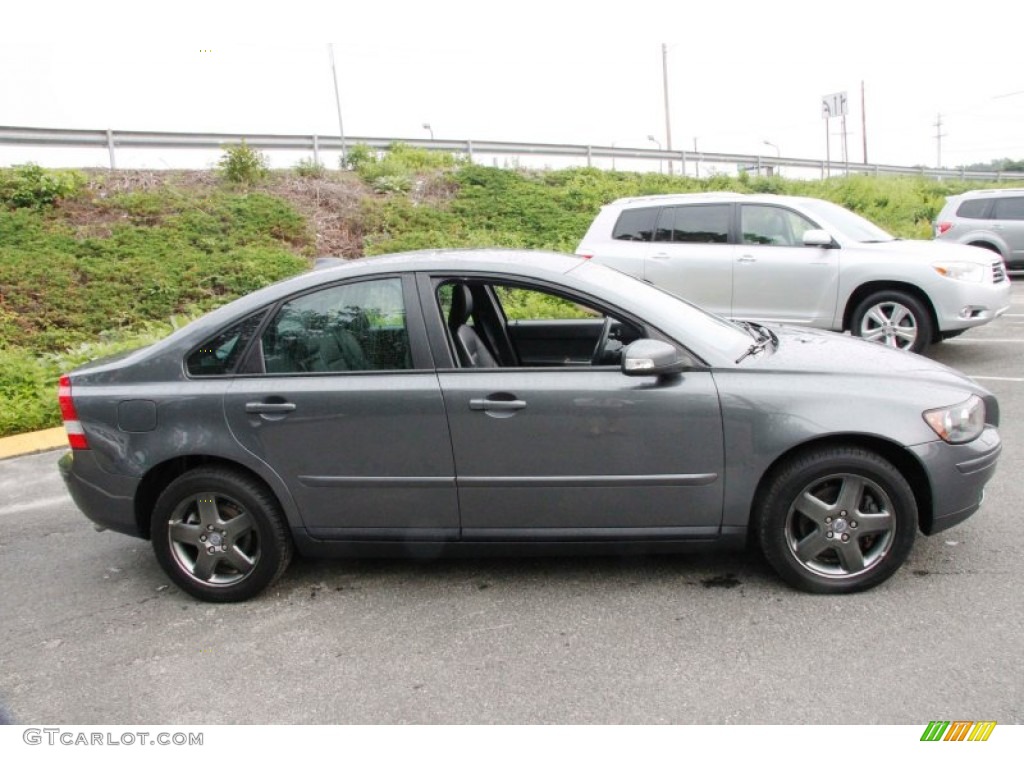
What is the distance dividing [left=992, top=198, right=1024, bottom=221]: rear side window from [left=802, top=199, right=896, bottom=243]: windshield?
308 inches

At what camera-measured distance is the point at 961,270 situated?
26.7ft

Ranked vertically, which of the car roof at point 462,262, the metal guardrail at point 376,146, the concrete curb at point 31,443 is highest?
the metal guardrail at point 376,146

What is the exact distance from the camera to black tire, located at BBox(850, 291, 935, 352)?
821cm

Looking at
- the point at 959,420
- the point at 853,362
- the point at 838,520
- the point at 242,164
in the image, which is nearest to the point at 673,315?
the point at 853,362


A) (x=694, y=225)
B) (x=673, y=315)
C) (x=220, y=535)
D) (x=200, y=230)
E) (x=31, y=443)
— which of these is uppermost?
(x=200, y=230)

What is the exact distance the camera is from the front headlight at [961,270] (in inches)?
318

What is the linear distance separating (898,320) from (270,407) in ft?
22.0

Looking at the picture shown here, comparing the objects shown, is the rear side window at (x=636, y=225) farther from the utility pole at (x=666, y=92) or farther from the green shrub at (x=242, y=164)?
the utility pole at (x=666, y=92)

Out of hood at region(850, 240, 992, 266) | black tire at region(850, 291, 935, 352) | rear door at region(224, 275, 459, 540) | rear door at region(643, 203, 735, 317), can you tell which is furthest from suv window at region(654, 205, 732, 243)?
rear door at region(224, 275, 459, 540)

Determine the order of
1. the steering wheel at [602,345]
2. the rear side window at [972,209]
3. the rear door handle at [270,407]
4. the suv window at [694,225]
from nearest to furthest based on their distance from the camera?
the rear door handle at [270,407] → the steering wheel at [602,345] → the suv window at [694,225] → the rear side window at [972,209]

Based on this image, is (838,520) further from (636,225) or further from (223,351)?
(636,225)

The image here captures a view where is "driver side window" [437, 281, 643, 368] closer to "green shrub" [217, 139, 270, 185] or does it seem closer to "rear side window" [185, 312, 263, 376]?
"rear side window" [185, 312, 263, 376]
